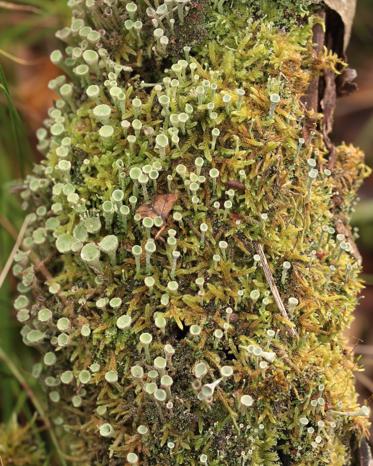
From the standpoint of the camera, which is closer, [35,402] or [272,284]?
[272,284]

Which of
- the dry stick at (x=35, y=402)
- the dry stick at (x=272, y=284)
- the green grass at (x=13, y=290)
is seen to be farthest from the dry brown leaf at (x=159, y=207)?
the dry stick at (x=35, y=402)

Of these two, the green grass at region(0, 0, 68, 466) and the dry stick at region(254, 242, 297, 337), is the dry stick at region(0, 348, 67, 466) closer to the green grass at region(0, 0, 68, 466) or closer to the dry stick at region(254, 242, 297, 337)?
the green grass at region(0, 0, 68, 466)

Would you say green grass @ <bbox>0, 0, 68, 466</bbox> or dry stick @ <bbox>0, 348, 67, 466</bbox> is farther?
green grass @ <bbox>0, 0, 68, 466</bbox>

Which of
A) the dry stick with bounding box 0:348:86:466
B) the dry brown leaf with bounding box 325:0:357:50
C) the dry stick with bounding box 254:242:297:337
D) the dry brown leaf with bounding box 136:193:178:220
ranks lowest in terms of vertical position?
the dry stick with bounding box 0:348:86:466

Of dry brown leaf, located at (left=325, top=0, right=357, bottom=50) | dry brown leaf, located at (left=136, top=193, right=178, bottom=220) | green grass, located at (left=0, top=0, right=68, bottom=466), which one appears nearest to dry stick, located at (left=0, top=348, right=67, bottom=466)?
green grass, located at (left=0, top=0, right=68, bottom=466)

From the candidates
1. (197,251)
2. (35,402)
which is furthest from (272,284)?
(35,402)

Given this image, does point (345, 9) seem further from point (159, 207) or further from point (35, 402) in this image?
point (35, 402)

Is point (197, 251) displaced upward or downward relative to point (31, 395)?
upward

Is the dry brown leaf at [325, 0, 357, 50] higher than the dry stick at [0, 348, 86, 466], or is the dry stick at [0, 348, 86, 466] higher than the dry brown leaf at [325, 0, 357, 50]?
the dry brown leaf at [325, 0, 357, 50]
